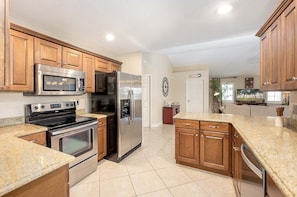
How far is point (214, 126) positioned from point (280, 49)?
1.27 meters

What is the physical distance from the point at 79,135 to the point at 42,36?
1569mm

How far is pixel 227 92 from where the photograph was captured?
9.77 metres

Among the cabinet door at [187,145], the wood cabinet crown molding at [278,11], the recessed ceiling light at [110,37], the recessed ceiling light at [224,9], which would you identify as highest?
the recessed ceiling light at [224,9]

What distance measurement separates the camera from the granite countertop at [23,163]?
728 millimetres

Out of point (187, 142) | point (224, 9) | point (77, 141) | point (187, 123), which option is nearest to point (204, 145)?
point (187, 142)

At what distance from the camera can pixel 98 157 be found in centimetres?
265

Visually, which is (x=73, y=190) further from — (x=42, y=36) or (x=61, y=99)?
(x=42, y=36)

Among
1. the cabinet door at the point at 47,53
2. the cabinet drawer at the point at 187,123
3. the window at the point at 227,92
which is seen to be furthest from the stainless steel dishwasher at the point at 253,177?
the window at the point at 227,92

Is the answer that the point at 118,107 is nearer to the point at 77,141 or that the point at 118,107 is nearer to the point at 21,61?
the point at 77,141

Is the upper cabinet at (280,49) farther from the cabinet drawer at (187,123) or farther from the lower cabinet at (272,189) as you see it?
the cabinet drawer at (187,123)

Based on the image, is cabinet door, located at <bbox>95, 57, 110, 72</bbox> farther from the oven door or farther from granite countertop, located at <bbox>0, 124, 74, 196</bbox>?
granite countertop, located at <bbox>0, 124, 74, 196</bbox>

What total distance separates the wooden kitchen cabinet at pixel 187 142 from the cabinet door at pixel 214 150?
10cm

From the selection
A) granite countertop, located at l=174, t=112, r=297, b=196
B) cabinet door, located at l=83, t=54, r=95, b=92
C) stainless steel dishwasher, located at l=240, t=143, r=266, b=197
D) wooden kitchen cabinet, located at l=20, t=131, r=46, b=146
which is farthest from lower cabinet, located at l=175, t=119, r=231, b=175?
wooden kitchen cabinet, located at l=20, t=131, r=46, b=146

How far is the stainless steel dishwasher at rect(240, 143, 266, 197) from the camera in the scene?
3.25ft
